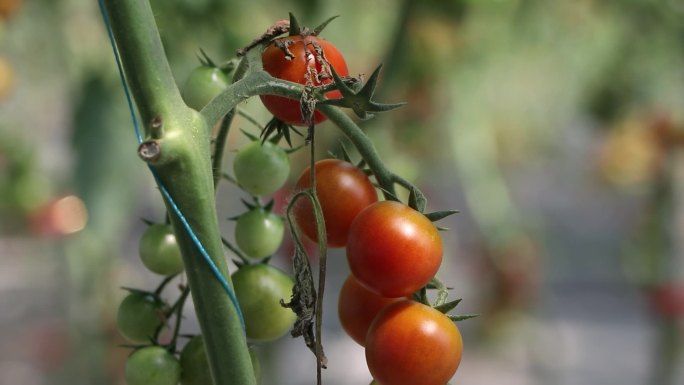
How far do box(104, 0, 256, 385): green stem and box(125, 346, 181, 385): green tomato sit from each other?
0.06 meters

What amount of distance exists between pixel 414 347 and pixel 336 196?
74mm

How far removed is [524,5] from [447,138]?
0.92ft

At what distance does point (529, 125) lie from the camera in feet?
7.14

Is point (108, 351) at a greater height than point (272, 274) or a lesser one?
lesser

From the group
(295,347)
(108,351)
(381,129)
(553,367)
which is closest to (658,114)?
(553,367)

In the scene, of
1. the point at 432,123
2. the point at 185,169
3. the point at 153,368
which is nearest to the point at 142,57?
the point at 185,169

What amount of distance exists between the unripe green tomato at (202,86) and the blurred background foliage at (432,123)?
48cm

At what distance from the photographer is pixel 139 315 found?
0.42 m

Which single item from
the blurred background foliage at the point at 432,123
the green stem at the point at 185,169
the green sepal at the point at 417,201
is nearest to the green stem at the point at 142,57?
the green stem at the point at 185,169

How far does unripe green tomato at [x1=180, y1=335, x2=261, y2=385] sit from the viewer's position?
397mm

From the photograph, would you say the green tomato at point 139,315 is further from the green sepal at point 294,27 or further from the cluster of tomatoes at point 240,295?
the green sepal at point 294,27

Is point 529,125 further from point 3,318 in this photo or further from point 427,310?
point 3,318

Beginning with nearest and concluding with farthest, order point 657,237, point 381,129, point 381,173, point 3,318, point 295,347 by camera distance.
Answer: point 381,173 → point 381,129 → point 657,237 → point 295,347 → point 3,318

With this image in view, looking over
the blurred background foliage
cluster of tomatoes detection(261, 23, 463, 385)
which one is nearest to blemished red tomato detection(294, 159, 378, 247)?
cluster of tomatoes detection(261, 23, 463, 385)
